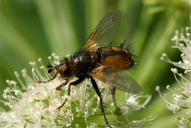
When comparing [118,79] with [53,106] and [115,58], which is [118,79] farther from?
[53,106]

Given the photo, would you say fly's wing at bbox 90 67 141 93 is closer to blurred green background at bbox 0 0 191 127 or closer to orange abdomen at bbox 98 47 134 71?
orange abdomen at bbox 98 47 134 71

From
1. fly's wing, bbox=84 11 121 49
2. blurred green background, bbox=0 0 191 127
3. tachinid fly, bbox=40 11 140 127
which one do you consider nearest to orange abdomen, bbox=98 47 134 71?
tachinid fly, bbox=40 11 140 127

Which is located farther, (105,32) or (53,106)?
(105,32)

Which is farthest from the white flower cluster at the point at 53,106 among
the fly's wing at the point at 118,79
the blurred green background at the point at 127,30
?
the blurred green background at the point at 127,30

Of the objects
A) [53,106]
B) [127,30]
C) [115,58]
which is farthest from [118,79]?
[127,30]

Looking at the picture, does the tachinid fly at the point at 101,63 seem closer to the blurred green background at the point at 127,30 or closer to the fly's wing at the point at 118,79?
the fly's wing at the point at 118,79
